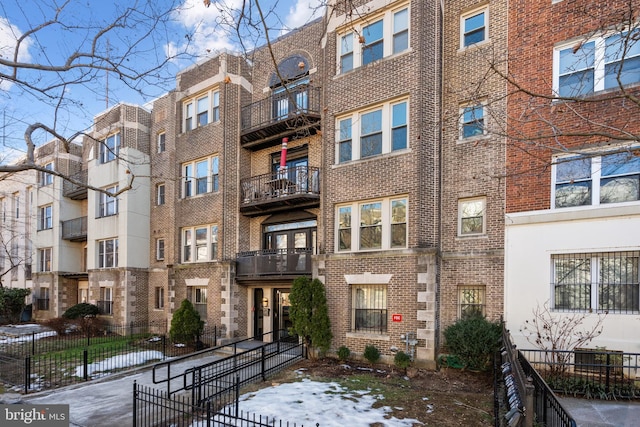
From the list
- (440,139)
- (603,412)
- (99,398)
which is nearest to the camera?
(603,412)

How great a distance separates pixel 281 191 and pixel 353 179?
330 centimetres

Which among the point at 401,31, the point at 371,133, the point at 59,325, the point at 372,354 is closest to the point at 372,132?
the point at 371,133

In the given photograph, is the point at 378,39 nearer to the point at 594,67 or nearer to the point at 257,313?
the point at 594,67

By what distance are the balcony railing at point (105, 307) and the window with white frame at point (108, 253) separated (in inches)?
81.8

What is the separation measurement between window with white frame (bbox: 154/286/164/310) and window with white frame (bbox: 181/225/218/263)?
145 inches

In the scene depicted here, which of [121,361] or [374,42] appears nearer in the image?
[374,42]

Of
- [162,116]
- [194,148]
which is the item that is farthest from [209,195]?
[162,116]

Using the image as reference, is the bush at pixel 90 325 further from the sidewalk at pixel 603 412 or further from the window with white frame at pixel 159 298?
the sidewalk at pixel 603 412

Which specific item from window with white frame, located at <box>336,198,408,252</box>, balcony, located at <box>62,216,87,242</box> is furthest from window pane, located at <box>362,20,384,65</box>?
balcony, located at <box>62,216,87,242</box>

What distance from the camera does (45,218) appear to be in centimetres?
2856

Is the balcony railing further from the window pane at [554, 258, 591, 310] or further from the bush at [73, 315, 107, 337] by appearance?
the window pane at [554, 258, 591, 310]

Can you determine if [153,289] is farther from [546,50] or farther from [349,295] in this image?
[546,50]

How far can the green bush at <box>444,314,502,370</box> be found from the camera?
1024cm

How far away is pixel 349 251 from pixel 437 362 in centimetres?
437
